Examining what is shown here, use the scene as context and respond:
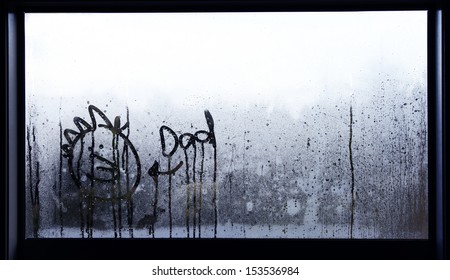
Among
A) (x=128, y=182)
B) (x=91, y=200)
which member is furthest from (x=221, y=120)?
(x=91, y=200)

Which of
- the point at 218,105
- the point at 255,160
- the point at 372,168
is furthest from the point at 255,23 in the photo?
the point at 372,168

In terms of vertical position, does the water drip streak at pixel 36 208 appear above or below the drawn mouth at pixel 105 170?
below

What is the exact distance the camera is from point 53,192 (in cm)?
161

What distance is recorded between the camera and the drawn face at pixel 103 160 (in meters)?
1.61

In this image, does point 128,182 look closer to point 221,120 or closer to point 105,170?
point 105,170

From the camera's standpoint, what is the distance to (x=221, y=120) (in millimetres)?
1611

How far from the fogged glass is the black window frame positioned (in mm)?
30

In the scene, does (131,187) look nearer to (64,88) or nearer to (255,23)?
(64,88)

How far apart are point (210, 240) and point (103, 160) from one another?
473 millimetres

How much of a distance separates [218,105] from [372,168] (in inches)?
23.1

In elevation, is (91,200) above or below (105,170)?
below

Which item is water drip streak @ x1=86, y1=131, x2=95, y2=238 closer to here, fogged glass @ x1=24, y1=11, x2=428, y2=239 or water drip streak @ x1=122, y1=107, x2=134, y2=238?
fogged glass @ x1=24, y1=11, x2=428, y2=239

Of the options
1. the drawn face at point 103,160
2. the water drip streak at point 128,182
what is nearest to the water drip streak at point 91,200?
the drawn face at point 103,160

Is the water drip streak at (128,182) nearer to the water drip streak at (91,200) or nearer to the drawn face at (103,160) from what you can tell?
the drawn face at (103,160)
